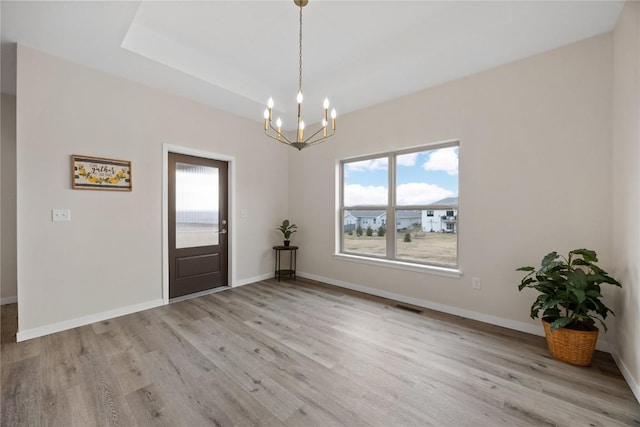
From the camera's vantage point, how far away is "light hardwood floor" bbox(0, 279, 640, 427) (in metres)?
1.61

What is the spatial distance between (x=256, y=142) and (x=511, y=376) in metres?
4.41

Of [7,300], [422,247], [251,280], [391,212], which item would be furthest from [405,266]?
[7,300]

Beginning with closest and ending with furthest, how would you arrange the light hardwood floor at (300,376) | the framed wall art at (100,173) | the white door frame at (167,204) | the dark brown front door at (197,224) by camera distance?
the light hardwood floor at (300,376), the framed wall art at (100,173), the white door frame at (167,204), the dark brown front door at (197,224)

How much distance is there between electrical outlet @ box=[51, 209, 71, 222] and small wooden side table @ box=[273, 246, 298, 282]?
108 inches

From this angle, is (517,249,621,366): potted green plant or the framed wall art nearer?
(517,249,621,366): potted green plant

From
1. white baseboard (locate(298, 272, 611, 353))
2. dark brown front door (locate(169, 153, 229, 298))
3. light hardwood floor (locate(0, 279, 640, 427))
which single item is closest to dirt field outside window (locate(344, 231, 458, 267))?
white baseboard (locate(298, 272, 611, 353))

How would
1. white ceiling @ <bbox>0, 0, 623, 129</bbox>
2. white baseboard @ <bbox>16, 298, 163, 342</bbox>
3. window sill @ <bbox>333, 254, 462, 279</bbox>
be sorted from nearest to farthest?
1. white ceiling @ <bbox>0, 0, 623, 129</bbox>
2. white baseboard @ <bbox>16, 298, 163, 342</bbox>
3. window sill @ <bbox>333, 254, 462, 279</bbox>

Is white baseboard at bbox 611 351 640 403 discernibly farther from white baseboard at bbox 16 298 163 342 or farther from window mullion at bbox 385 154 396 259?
white baseboard at bbox 16 298 163 342

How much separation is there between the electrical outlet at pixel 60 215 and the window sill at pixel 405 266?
3399mm

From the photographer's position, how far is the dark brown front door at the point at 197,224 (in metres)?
3.71

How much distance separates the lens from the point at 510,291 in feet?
9.17

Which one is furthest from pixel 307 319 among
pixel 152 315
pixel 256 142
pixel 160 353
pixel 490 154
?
pixel 256 142

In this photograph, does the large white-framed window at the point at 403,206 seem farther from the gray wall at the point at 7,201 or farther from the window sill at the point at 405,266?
the gray wall at the point at 7,201

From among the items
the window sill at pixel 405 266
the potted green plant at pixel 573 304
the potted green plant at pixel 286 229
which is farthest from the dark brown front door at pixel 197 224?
the potted green plant at pixel 573 304
